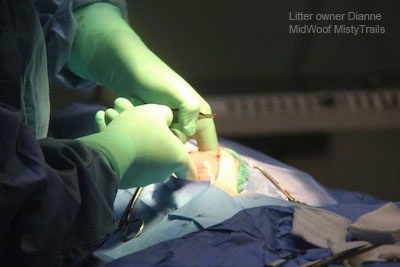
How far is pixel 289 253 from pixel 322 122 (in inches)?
57.7

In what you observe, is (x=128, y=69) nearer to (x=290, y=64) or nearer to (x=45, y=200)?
(x=45, y=200)

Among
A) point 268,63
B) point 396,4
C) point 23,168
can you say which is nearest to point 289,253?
point 23,168

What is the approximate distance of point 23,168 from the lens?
0.96 meters

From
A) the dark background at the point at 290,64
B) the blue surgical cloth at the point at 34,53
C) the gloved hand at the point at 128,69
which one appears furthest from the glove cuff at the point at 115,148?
the dark background at the point at 290,64

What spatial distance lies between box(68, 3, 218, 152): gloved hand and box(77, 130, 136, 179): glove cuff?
0.90 feet

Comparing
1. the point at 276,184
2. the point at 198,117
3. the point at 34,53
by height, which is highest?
the point at 34,53

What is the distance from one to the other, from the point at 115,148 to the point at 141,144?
11 centimetres

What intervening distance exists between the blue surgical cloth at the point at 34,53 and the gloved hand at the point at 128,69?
1.5 inches

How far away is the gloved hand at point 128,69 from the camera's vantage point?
56.8 inches

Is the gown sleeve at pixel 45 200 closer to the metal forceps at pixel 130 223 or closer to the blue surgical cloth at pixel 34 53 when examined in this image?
the blue surgical cloth at pixel 34 53

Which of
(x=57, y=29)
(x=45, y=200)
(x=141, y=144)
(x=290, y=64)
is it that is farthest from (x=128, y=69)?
(x=290, y=64)

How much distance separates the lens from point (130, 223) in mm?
1261

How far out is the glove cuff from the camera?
1102 mm

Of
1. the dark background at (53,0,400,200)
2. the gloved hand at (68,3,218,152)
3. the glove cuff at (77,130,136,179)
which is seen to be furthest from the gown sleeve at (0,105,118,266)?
the dark background at (53,0,400,200)
